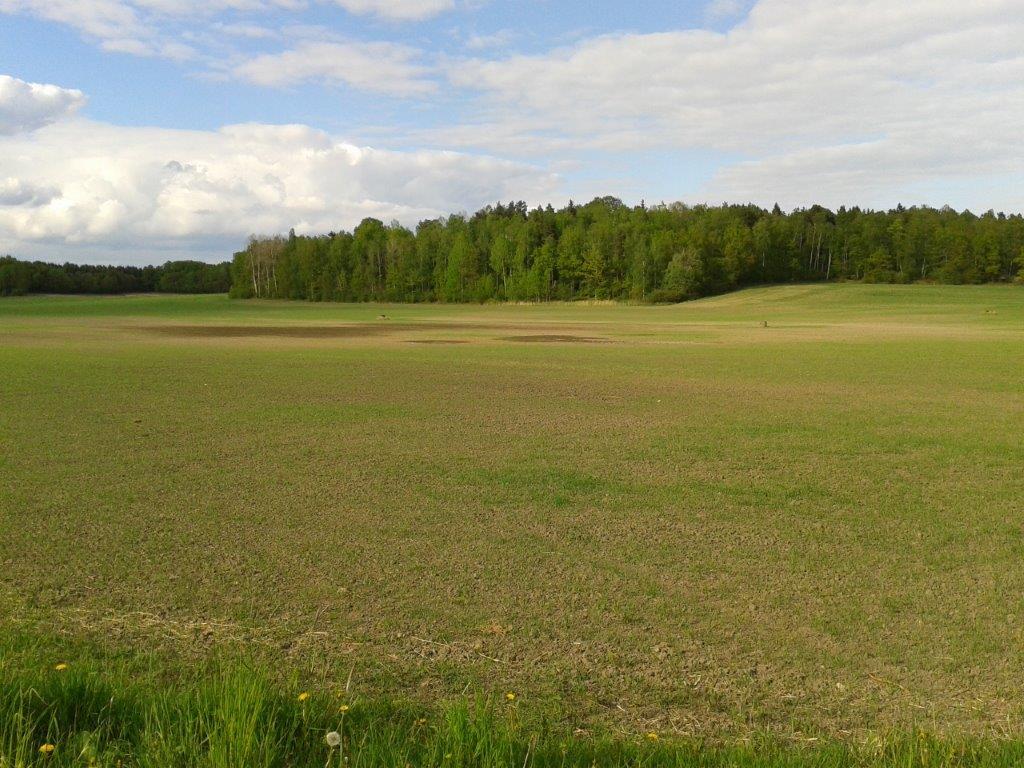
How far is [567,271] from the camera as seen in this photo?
12638cm

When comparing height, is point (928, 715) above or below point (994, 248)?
below

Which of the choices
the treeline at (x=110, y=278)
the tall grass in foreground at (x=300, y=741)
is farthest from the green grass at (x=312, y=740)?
the treeline at (x=110, y=278)

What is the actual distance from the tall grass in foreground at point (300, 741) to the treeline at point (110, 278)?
14441 centimetres

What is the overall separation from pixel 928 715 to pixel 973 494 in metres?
6.42

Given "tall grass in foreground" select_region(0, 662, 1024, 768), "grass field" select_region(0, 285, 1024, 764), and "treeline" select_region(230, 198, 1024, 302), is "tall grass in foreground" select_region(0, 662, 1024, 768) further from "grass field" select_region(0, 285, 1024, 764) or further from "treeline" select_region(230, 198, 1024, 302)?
"treeline" select_region(230, 198, 1024, 302)

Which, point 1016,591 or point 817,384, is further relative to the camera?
point 817,384

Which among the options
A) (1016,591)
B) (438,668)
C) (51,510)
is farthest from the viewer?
(51,510)

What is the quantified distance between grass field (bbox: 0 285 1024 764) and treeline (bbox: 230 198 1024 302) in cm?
9432

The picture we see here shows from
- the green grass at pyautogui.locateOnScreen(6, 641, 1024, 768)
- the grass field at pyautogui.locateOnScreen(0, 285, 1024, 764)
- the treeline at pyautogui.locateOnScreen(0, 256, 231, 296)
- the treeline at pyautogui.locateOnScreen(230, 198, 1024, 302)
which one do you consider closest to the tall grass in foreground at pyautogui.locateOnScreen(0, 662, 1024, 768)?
the green grass at pyautogui.locateOnScreen(6, 641, 1024, 768)

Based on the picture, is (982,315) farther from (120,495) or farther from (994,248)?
(120,495)

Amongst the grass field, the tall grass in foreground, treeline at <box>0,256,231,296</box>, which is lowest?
the grass field

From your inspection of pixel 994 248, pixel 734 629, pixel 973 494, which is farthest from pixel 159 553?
pixel 994 248

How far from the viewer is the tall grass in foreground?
13.4 feet

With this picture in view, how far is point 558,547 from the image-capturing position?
8680 mm
